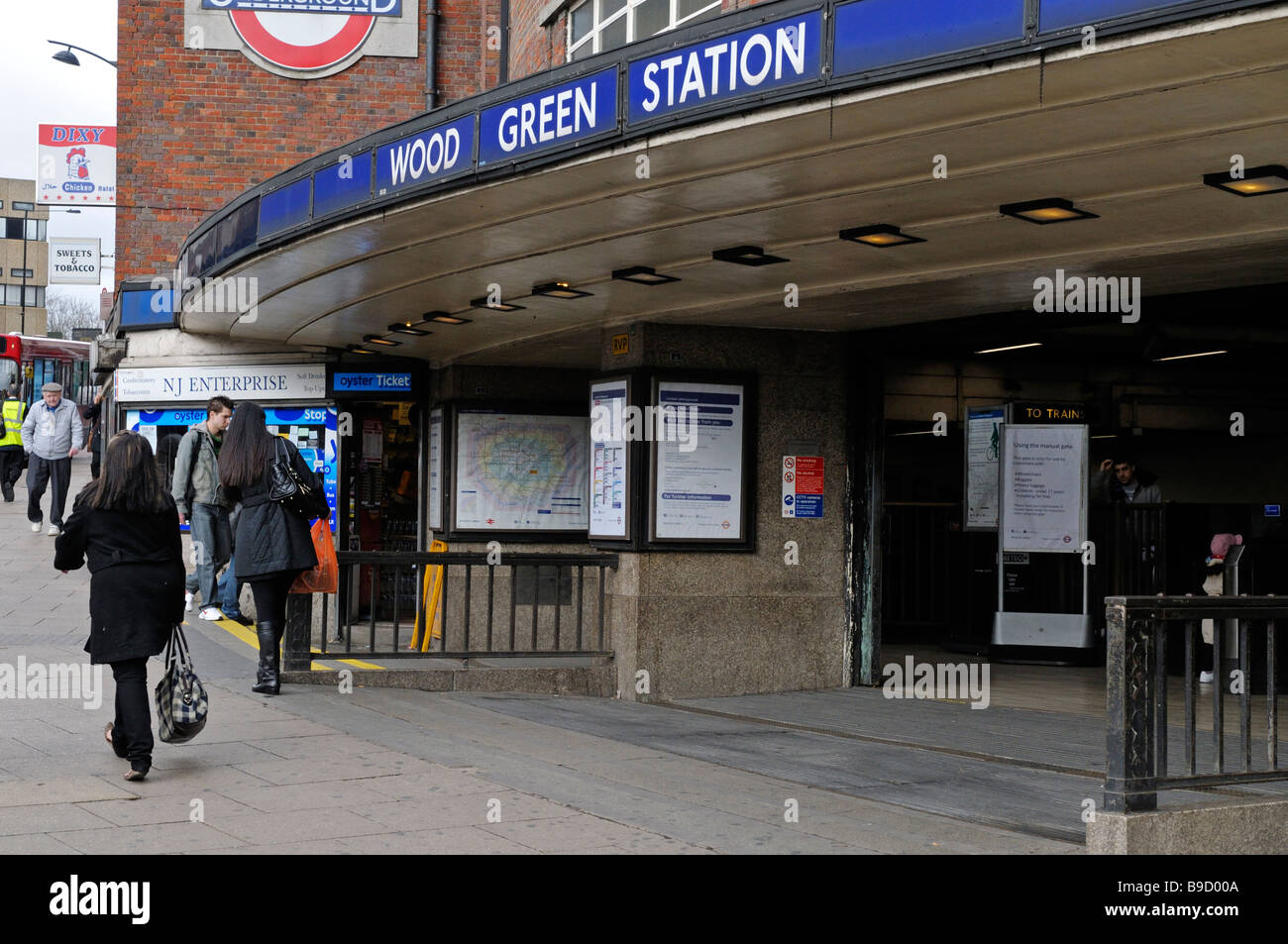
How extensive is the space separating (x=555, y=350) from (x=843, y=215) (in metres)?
5.64

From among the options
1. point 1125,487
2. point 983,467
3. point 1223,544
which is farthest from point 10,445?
point 1223,544

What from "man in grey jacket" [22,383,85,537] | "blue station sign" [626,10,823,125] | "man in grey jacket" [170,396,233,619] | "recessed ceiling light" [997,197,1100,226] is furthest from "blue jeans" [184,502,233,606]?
"recessed ceiling light" [997,197,1100,226]

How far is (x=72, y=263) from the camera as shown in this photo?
32344mm

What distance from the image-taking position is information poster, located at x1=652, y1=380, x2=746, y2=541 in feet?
34.4

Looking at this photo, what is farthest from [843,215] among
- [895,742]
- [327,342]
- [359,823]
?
[327,342]

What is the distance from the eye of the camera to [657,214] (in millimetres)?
7363

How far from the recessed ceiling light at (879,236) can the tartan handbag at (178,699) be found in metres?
4.06

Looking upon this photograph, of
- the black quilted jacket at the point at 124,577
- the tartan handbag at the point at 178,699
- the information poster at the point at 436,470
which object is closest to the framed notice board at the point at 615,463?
the information poster at the point at 436,470

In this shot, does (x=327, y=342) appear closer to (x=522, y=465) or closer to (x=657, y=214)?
(x=522, y=465)

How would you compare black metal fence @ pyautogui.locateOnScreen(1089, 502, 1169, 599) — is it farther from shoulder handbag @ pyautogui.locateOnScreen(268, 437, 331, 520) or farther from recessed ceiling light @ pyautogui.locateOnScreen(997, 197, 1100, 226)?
shoulder handbag @ pyautogui.locateOnScreen(268, 437, 331, 520)

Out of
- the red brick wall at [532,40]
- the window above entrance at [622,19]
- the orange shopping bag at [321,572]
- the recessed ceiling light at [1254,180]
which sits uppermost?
the red brick wall at [532,40]

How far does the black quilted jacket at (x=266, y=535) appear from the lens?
27.0 ft

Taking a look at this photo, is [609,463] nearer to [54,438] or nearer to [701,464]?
[701,464]

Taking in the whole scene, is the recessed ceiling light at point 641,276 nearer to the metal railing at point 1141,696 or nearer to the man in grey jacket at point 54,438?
the metal railing at point 1141,696
